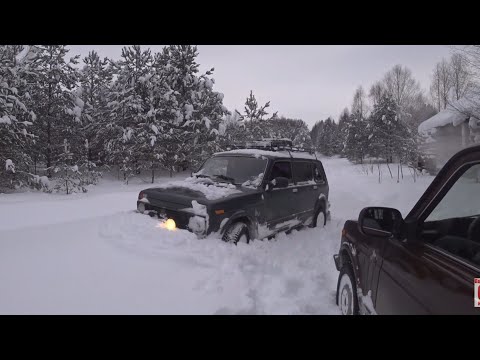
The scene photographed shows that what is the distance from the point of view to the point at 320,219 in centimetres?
847

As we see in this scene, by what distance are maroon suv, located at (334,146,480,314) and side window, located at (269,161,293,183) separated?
359 cm

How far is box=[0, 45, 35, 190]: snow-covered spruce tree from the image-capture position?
605 inches

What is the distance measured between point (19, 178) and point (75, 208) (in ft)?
38.2

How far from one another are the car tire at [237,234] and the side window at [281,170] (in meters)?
1.42

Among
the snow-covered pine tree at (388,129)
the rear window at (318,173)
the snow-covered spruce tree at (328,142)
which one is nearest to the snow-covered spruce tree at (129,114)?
the rear window at (318,173)

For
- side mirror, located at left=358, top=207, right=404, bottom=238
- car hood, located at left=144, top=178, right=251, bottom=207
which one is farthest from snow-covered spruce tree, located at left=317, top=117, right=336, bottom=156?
side mirror, located at left=358, top=207, right=404, bottom=238

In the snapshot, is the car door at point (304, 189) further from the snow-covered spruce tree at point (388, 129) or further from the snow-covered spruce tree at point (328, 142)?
the snow-covered spruce tree at point (328, 142)

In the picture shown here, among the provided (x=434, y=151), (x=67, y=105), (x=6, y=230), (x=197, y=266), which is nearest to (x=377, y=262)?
(x=197, y=266)

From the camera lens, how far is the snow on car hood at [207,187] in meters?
5.21

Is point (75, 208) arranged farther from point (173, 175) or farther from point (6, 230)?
point (173, 175)

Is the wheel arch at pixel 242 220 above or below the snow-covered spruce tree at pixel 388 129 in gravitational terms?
below

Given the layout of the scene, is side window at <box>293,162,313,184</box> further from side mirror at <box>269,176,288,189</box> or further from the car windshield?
the car windshield

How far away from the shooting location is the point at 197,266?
4.11 meters

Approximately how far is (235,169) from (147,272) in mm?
3195
